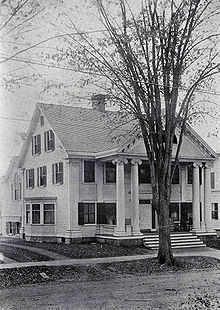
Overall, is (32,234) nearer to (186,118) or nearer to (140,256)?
(140,256)

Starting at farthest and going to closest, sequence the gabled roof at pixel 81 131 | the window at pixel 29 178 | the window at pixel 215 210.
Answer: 1. the window at pixel 215 210
2. the window at pixel 29 178
3. the gabled roof at pixel 81 131

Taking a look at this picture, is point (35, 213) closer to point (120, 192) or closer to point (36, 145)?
point (36, 145)

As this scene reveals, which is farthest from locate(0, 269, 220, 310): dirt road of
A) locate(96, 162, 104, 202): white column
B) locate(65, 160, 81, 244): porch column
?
locate(96, 162, 104, 202): white column

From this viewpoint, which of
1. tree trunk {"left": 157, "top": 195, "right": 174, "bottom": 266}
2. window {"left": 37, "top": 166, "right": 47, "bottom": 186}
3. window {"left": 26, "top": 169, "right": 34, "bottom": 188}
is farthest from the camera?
window {"left": 26, "top": 169, "right": 34, "bottom": 188}

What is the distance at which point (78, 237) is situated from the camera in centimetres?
2692

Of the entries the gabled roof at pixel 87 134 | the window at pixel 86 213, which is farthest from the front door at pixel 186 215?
the window at pixel 86 213

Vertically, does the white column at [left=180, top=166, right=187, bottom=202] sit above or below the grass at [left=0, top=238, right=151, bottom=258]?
above

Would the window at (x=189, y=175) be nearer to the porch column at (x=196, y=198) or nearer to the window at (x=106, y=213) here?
the porch column at (x=196, y=198)

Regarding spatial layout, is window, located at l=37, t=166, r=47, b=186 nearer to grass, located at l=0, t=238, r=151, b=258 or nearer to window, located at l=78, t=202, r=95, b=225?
window, located at l=78, t=202, r=95, b=225

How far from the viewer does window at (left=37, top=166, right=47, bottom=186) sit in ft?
98.7

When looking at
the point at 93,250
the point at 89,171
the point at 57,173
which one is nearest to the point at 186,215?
the point at 89,171

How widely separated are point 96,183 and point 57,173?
237cm

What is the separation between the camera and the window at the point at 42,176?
30078 mm

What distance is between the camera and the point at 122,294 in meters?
13.0
